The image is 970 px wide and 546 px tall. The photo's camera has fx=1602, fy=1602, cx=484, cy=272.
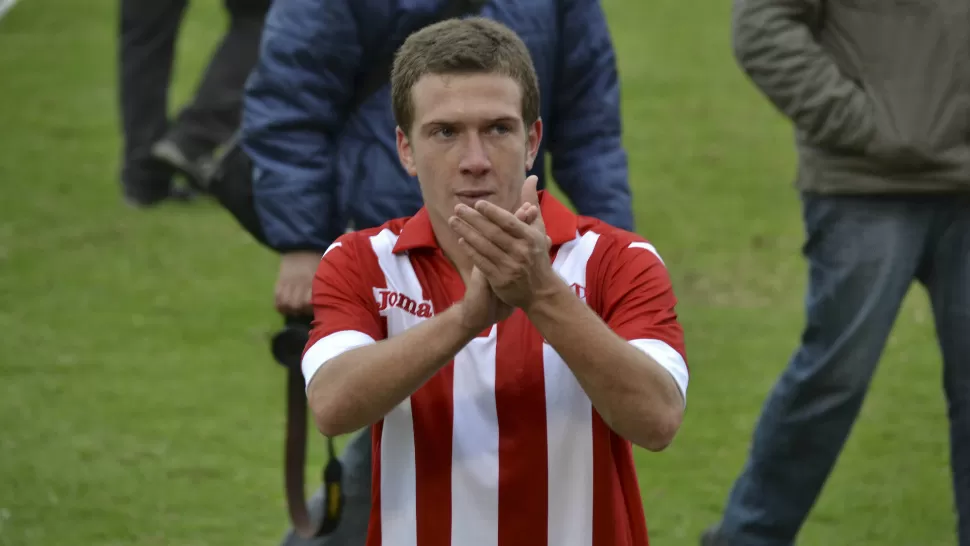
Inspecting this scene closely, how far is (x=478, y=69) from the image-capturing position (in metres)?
2.89

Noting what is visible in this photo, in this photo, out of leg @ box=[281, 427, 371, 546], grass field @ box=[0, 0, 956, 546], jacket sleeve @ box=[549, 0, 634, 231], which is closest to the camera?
jacket sleeve @ box=[549, 0, 634, 231]

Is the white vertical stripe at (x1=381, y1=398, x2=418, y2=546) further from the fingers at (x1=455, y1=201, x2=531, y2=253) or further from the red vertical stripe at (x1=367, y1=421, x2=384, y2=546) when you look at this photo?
the fingers at (x1=455, y1=201, x2=531, y2=253)

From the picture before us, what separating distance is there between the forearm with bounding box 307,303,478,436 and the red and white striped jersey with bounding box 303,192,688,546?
0.38 feet

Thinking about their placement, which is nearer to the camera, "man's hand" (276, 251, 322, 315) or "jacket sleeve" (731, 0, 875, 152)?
"man's hand" (276, 251, 322, 315)

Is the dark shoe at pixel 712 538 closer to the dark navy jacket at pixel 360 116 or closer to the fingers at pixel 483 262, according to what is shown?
the dark navy jacket at pixel 360 116

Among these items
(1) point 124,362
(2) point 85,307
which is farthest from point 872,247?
(2) point 85,307

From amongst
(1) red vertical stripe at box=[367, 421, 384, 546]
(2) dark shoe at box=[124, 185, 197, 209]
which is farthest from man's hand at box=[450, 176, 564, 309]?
(2) dark shoe at box=[124, 185, 197, 209]

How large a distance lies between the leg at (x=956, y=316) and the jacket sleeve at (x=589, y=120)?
1010 millimetres

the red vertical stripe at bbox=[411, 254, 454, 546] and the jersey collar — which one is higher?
the jersey collar

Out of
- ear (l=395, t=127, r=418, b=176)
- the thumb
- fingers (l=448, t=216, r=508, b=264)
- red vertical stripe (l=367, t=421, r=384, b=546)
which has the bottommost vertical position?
red vertical stripe (l=367, t=421, r=384, b=546)

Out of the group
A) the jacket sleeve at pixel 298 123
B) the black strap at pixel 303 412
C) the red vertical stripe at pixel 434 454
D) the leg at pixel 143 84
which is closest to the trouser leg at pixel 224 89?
the leg at pixel 143 84

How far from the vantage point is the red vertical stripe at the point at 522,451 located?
2938mm

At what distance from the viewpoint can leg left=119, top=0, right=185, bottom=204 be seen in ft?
32.4

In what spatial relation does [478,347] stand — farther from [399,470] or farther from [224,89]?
[224,89]
